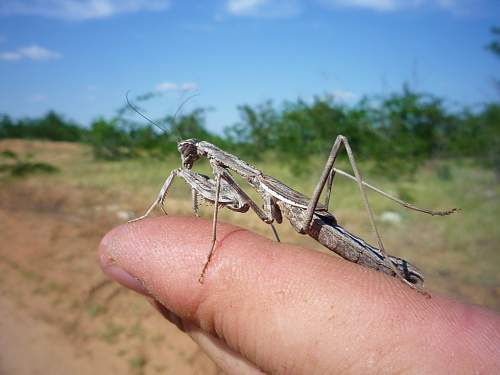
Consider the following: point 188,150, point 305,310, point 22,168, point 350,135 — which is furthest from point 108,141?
point 305,310

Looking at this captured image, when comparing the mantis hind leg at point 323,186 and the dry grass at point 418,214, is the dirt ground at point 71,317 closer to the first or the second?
the dry grass at point 418,214

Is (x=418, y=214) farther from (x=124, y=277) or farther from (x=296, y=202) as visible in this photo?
(x=124, y=277)

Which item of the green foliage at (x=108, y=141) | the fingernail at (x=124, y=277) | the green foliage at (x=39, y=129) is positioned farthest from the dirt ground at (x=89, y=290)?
the green foliage at (x=39, y=129)

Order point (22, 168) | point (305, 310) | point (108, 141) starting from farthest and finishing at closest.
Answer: point (108, 141), point (22, 168), point (305, 310)

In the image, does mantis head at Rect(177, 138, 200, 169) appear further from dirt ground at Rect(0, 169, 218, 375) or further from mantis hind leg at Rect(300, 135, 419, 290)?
dirt ground at Rect(0, 169, 218, 375)

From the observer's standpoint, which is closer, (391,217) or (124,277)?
(124,277)

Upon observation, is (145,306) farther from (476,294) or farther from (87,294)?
(476,294)

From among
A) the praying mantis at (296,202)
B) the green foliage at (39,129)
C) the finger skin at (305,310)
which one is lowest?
the green foliage at (39,129)
